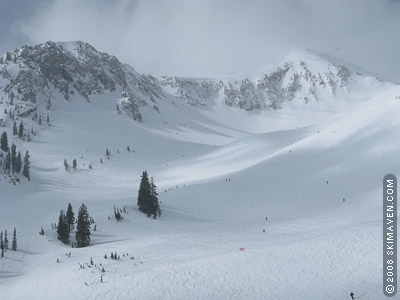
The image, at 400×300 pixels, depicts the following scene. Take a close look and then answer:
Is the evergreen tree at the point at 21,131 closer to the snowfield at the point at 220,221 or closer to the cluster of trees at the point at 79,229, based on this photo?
the snowfield at the point at 220,221

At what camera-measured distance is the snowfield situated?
2147 cm

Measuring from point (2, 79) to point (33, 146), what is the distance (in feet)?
198

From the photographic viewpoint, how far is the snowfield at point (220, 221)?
21.5m

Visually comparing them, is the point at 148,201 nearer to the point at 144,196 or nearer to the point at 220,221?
the point at 144,196

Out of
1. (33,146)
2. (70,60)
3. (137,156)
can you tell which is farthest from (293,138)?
(70,60)

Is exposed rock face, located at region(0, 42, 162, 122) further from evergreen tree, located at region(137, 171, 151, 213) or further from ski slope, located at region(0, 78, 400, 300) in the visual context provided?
evergreen tree, located at region(137, 171, 151, 213)

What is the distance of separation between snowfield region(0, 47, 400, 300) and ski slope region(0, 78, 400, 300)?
137 mm

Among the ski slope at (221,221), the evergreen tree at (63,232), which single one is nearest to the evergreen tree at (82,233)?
the ski slope at (221,221)

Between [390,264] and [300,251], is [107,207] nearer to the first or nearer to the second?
[300,251]

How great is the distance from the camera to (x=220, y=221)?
41.0m

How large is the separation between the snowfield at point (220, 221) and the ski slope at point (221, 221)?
5.4 inches

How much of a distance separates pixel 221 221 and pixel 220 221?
4.9 inches

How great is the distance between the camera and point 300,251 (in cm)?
2473

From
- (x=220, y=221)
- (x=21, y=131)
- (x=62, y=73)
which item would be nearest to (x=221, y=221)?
(x=220, y=221)
